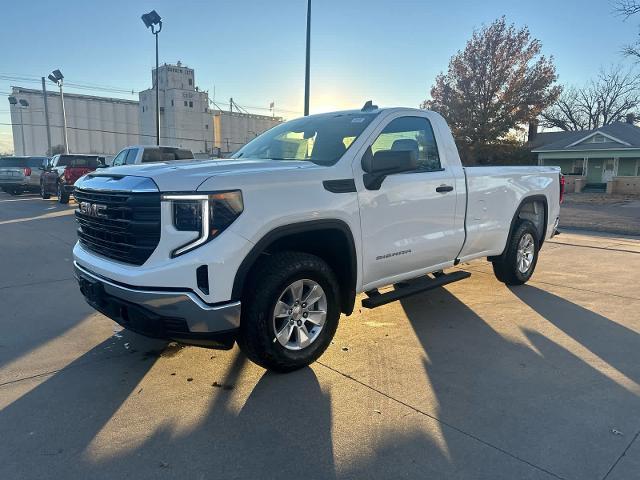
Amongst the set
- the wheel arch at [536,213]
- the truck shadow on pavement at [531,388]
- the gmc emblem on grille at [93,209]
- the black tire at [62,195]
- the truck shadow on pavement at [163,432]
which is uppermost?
the gmc emblem on grille at [93,209]

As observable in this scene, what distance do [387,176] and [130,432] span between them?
8.80ft

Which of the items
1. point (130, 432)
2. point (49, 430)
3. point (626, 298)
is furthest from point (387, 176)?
point (626, 298)

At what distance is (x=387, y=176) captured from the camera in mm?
4066

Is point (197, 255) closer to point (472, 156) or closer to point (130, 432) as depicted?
point (130, 432)

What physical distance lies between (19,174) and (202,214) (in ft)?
77.7

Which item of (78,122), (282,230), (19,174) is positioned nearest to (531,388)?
(282,230)

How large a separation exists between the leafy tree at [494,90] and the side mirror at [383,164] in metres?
40.8

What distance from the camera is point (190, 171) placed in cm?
327

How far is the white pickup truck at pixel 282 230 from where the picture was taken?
3.08 m

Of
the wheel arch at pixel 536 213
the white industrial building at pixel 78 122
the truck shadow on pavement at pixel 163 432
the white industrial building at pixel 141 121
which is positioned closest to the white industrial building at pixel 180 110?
the white industrial building at pixel 141 121

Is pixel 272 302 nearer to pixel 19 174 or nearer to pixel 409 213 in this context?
pixel 409 213

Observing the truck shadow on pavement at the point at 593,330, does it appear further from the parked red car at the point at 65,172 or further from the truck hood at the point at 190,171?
the parked red car at the point at 65,172

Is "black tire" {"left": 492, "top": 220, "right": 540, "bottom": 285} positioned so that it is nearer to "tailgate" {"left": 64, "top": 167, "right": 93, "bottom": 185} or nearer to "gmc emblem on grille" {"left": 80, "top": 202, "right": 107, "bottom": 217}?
"gmc emblem on grille" {"left": 80, "top": 202, "right": 107, "bottom": 217}

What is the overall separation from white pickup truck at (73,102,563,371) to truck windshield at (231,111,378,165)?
2cm
